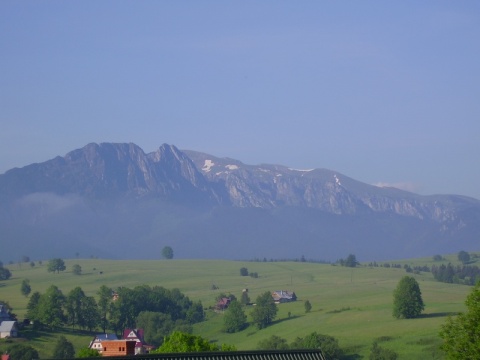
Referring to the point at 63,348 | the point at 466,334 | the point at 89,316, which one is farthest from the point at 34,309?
the point at 466,334

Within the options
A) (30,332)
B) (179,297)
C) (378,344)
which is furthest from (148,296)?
(378,344)

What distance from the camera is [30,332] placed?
495 feet

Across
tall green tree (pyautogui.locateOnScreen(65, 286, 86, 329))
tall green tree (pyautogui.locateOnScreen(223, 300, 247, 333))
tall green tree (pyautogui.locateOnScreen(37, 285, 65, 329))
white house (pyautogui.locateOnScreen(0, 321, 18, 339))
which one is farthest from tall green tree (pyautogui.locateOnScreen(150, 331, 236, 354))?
tall green tree (pyautogui.locateOnScreen(65, 286, 86, 329))

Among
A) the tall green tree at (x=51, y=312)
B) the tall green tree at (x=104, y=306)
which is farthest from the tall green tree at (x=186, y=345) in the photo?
the tall green tree at (x=104, y=306)

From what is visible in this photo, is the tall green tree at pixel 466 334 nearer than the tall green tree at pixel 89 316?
Yes

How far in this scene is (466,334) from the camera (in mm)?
50031

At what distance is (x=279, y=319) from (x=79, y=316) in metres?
31.9

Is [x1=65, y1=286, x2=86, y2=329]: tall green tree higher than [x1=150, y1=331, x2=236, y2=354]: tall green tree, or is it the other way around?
[x1=65, y1=286, x2=86, y2=329]: tall green tree

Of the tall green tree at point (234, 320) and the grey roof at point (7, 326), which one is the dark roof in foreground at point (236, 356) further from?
the tall green tree at point (234, 320)

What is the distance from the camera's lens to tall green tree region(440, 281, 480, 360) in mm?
49188

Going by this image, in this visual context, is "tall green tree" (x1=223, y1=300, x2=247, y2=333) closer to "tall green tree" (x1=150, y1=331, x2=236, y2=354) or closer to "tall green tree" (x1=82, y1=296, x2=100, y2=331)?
"tall green tree" (x1=82, y1=296, x2=100, y2=331)

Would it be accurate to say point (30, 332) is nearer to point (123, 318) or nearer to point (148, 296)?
point (123, 318)

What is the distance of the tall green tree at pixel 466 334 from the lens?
49188 mm

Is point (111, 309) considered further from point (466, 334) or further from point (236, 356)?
point (236, 356)
